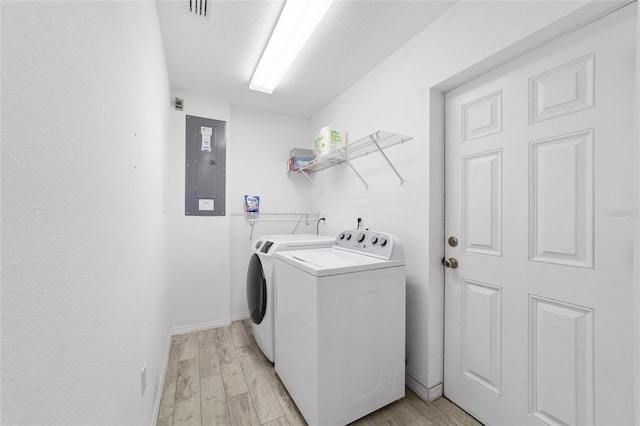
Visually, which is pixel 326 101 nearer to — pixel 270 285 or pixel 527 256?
pixel 270 285

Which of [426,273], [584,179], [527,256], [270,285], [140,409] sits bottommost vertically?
[140,409]

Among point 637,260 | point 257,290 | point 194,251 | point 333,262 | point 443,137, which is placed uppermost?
point 443,137

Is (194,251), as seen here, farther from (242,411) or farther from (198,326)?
(242,411)

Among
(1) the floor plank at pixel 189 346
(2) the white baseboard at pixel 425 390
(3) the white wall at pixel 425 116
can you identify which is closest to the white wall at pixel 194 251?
(1) the floor plank at pixel 189 346

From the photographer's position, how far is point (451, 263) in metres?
1.68

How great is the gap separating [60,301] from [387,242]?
1543 mm

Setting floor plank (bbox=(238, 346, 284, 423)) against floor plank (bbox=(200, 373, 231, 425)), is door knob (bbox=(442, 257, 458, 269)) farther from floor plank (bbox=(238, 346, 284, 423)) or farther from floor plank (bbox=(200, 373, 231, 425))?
floor plank (bbox=(200, 373, 231, 425))

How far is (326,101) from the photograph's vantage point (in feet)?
9.50

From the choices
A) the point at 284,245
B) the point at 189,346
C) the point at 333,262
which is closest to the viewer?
the point at 333,262

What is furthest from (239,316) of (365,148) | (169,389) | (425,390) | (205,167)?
(365,148)

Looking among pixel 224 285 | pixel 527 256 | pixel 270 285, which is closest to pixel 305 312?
pixel 270 285

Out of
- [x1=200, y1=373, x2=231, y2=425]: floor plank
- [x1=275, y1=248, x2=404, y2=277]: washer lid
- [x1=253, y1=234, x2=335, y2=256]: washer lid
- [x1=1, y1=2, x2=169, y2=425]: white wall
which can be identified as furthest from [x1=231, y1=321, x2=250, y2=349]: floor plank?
[x1=1, y1=2, x2=169, y2=425]: white wall

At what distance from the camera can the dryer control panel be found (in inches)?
65.1

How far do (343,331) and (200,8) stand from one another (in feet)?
7.19
